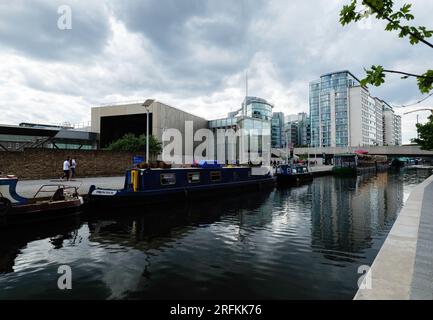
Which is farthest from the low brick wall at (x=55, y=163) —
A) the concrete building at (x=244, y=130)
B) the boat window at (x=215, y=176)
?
the concrete building at (x=244, y=130)

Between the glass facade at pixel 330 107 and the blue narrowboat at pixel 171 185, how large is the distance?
118280 mm

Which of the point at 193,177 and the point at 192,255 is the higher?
the point at 193,177

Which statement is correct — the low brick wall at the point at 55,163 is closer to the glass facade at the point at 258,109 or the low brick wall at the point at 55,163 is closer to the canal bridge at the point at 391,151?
the canal bridge at the point at 391,151

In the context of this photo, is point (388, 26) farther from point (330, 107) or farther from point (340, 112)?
point (330, 107)

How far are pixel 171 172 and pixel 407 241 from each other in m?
14.2

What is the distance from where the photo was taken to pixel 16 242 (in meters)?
9.37

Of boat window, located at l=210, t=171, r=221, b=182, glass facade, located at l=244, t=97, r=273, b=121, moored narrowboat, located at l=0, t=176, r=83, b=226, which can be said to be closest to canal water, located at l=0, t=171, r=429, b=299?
moored narrowboat, located at l=0, t=176, r=83, b=226

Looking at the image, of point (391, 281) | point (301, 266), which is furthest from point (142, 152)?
point (391, 281)

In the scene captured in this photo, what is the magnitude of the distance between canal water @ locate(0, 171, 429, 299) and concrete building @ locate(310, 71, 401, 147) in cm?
12485

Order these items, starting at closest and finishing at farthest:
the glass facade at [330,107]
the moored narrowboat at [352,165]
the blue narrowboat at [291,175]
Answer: the blue narrowboat at [291,175], the moored narrowboat at [352,165], the glass facade at [330,107]

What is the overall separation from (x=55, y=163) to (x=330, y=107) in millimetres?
132011

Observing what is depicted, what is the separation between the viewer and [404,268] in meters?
5.02

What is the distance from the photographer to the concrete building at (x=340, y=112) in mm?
124125

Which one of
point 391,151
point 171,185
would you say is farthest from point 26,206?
point 391,151
